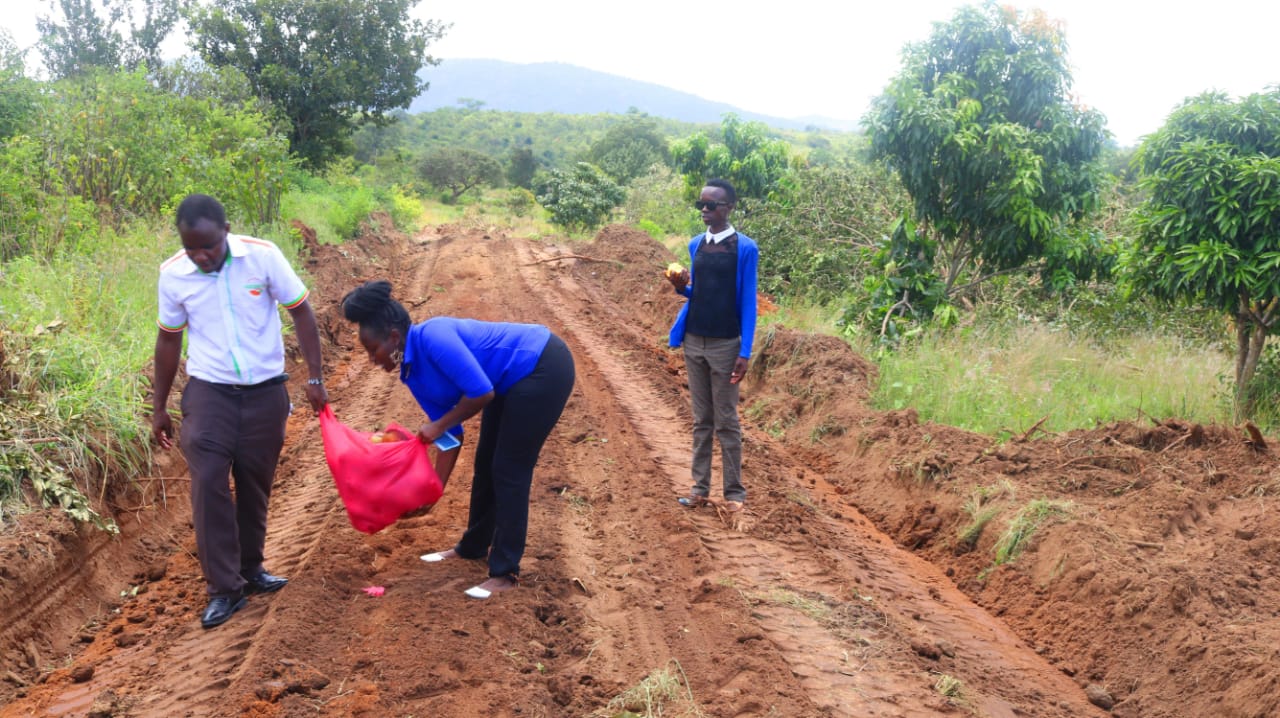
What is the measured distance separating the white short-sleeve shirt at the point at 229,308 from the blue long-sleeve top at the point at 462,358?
25.9 inches

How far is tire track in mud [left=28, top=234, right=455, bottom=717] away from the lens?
3.68m

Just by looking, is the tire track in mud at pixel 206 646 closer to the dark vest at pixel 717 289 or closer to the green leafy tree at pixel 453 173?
the dark vest at pixel 717 289

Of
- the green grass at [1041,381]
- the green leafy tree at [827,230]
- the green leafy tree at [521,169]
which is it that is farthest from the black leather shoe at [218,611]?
the green leafy tree at [521,169]

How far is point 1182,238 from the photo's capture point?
7.73 metres

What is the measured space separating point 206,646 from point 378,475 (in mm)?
1046

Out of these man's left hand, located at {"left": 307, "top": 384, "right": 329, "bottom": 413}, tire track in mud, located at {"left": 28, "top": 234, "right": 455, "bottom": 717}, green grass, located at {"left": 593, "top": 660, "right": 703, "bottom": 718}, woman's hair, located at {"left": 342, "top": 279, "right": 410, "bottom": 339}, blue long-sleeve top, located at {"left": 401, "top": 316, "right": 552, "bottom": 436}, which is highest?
woman's hair, located at {"left": 342, "top": 279, "right": 410, "bottom": 339}

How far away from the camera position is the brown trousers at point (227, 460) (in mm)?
4168

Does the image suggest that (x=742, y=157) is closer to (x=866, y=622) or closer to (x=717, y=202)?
(x=717, y=202)

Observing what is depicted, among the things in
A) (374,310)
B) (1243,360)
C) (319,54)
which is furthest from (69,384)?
(319,54)

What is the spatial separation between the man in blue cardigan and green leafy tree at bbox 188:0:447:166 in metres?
22.8

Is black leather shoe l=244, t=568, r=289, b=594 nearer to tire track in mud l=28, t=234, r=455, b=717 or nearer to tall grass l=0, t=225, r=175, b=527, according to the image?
tire track in mud l=28, t=234, r=455, b=717

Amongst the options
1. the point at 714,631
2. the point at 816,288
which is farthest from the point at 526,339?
the point at 816,288

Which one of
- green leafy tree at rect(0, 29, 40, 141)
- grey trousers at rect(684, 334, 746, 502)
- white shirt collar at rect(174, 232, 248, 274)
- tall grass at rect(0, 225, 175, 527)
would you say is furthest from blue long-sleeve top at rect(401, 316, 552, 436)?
green leafy tree at rect(0, 29, 40, 141)

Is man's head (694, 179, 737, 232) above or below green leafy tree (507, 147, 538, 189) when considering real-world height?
above
